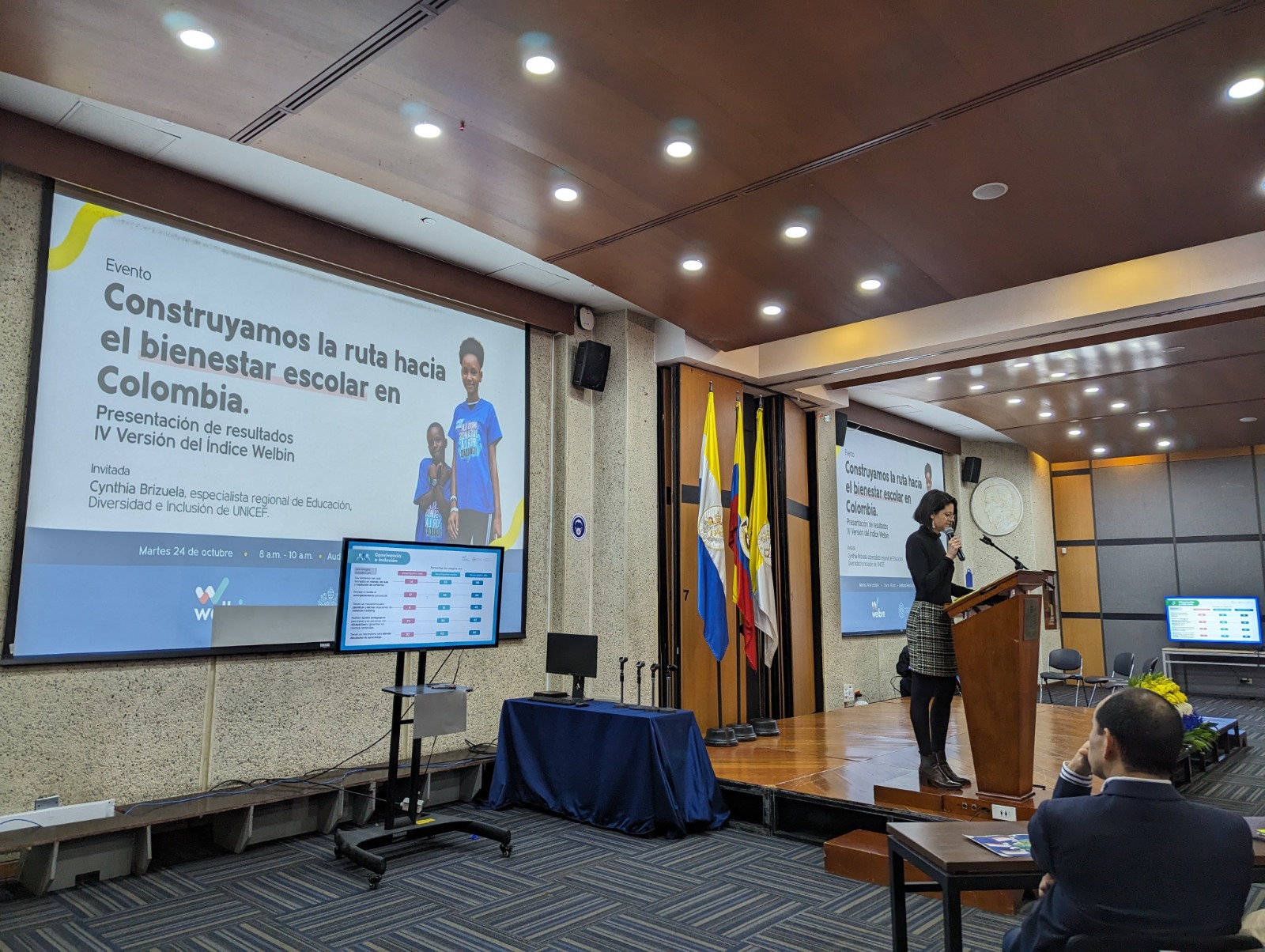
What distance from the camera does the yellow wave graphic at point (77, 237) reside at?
153 inches

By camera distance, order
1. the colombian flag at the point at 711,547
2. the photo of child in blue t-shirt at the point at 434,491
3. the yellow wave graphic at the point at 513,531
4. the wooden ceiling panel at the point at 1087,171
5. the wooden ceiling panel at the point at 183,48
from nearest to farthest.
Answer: the wooden ceiling panel at the point at 183,48 → the wooden ceiling panel at the point at 1087,171 → the photo of child in blue t-shirt at the point at 434,491 → the yellow wave graphic at the point at 513,531 → the colombian flag at the point at 711,547

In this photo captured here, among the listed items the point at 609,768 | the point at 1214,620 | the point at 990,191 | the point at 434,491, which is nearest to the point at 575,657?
the point at 609,768

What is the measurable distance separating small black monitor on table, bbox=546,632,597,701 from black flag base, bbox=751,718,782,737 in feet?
6.38

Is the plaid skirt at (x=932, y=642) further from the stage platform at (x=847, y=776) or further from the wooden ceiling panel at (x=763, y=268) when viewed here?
the wooden ceiling panel at (x=763, y=268)

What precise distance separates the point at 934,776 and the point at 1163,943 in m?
2.68

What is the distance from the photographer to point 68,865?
3486mm

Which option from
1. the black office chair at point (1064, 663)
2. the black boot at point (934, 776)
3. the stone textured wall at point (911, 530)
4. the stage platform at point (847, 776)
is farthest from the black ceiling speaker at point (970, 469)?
the black boot at point (934, 776)

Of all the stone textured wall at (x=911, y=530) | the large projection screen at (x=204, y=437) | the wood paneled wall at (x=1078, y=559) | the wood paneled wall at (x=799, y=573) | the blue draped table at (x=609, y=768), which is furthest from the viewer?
the wood paneled wall at (x=1078, y=559)

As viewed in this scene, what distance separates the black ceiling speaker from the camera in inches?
440

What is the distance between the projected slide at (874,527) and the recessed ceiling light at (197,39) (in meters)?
6.80

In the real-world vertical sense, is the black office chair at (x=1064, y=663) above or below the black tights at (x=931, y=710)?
below

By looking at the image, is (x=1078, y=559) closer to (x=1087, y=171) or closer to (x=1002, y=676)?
(x=1002, y=676)

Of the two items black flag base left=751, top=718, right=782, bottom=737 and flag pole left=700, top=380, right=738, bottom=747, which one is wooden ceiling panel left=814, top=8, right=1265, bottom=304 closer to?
flag pole left=700, top=380, right=738, bottom=747

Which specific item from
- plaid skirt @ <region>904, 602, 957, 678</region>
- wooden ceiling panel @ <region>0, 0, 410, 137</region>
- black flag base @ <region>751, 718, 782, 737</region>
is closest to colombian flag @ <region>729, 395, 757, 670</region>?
black flag base @ <region>751, 718, 782, 737</region>
